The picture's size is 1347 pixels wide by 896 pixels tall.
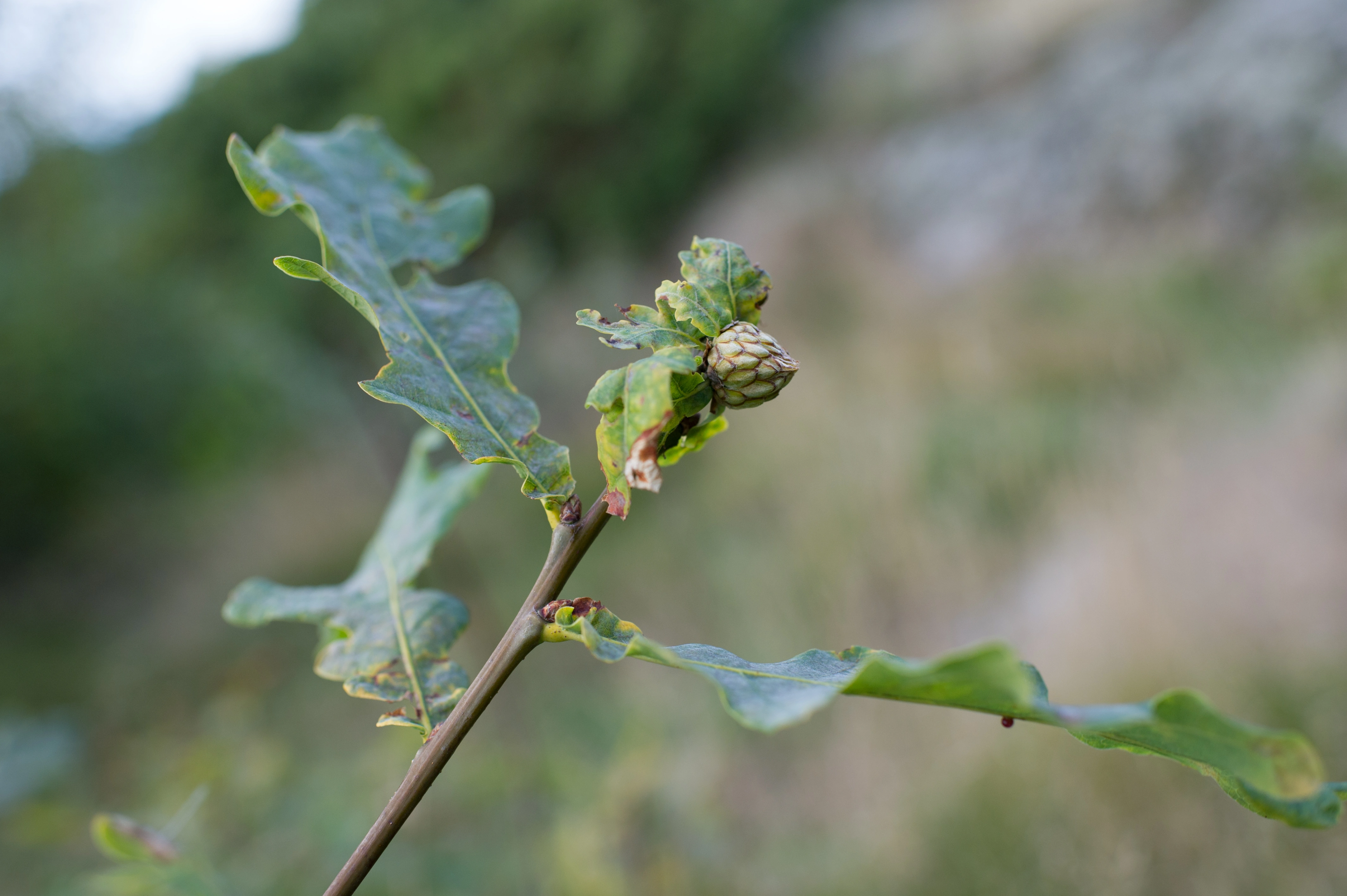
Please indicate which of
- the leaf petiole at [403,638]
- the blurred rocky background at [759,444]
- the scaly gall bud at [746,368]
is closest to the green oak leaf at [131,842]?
the blurred rocky background at [759,444]

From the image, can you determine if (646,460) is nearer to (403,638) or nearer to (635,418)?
(635,418)

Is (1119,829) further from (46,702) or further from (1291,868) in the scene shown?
(46,702)

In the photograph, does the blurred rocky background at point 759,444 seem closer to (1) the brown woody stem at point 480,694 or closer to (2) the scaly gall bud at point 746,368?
(1) the brown woody stem at point 480,694

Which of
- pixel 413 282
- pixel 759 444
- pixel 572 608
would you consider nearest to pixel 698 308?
pixel 572 608

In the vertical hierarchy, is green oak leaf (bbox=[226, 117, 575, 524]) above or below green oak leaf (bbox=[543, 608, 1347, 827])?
above

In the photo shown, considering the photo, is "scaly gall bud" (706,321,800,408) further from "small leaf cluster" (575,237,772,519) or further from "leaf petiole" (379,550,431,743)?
"leaf petiole" (379,550,431,743)

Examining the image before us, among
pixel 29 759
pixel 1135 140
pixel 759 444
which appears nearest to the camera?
pixel 29 759

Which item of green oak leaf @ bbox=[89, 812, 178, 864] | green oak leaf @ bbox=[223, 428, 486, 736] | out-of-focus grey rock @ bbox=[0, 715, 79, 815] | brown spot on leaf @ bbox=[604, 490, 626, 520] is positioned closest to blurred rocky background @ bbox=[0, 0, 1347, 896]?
out-of-focus grey rock @ bbox=[0, 715, 79, 815]
